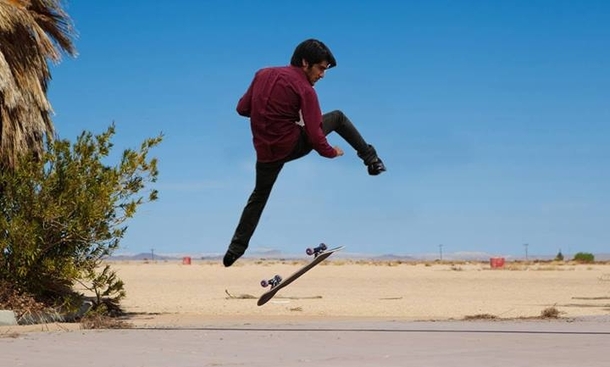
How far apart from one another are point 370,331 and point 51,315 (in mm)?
6632

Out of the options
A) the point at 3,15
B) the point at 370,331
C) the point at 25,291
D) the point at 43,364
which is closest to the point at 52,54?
the point at 3,15

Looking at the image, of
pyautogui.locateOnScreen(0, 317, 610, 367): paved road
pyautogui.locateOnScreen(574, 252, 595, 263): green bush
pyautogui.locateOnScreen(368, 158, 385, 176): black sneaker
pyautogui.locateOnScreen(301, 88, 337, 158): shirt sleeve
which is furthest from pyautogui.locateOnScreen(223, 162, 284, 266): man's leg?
pyautogui.locateOnScreen(574, 252, 595, 263): green bush

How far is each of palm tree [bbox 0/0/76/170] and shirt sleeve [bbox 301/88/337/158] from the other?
9.13 m

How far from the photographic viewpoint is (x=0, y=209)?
17.9 metres

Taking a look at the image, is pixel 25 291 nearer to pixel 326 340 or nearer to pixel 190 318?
pixel 190 318

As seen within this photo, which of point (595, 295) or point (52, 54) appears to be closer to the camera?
point (52, 54)

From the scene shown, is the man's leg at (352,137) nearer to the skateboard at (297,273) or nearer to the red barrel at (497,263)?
the skateboard at (297,273)

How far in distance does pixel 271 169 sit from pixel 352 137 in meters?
0.91

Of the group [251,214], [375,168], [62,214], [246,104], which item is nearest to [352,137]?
[375,168]

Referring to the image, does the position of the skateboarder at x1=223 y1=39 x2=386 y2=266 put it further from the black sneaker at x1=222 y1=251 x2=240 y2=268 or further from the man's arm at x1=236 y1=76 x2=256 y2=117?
the black sneaker at x1=222 y1=251 x2=240 y2=268

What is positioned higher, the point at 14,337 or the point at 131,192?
the point at 131,192

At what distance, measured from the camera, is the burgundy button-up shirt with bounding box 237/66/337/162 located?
33.1 ft

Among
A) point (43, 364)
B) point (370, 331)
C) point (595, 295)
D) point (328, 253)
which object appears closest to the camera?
point (43, 364)

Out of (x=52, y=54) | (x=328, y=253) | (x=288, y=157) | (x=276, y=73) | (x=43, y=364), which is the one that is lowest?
(x=43, y=364)
